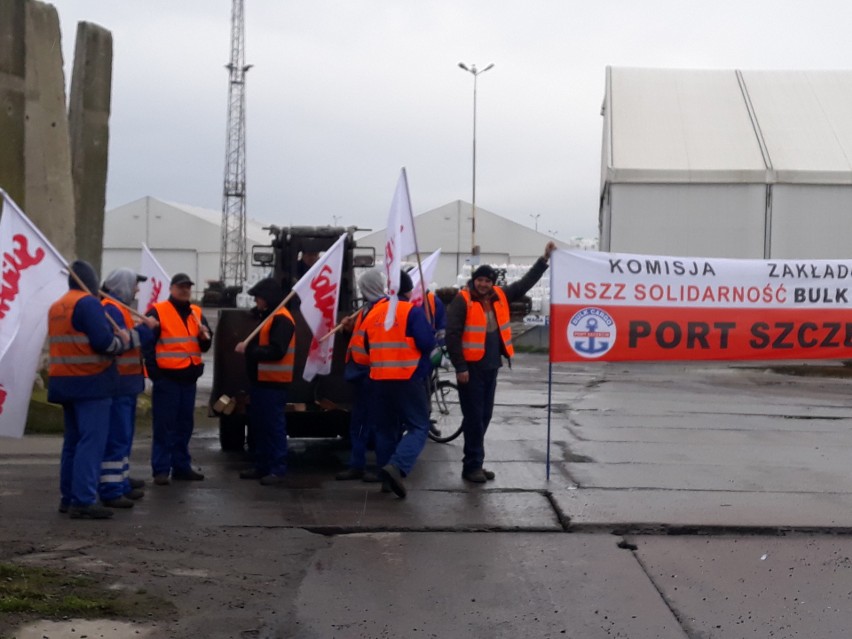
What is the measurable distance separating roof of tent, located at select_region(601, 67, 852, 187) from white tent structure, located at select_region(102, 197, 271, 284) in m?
45.5

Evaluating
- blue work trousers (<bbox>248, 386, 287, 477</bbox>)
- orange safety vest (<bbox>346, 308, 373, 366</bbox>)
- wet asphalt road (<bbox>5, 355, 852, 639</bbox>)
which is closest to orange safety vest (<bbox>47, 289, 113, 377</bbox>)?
wet asphalt road (<bbox>5, 355, 852, 639</bbox>)

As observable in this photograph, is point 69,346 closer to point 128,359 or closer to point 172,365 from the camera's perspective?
point 128,359

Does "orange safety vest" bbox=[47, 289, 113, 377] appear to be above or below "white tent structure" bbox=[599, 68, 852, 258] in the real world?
below

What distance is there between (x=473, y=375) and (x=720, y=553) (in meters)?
3.03

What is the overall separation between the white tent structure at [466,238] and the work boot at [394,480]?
169ft

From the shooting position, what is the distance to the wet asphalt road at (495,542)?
19.6 ft

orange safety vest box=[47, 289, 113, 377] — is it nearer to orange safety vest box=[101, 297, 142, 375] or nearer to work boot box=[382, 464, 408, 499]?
orange safety vest box=[101, 297, 142, 375]

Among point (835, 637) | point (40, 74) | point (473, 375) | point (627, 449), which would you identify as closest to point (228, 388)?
point (473, 375)

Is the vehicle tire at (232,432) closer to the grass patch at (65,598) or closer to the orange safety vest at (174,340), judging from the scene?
the orange safety vest at (174,340)

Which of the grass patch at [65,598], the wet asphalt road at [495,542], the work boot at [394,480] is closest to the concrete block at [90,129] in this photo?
the wet asphalt road at [495,542]

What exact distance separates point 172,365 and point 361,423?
5.80ft

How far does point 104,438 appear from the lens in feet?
27.4

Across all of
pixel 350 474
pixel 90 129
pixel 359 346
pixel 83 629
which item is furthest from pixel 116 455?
pixel 90 129

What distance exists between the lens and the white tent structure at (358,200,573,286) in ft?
212
